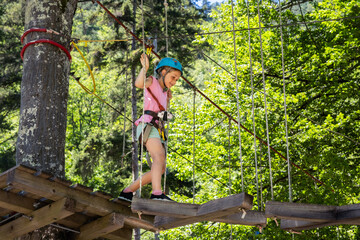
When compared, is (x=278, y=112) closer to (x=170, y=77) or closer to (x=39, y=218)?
(x=170, y=77)

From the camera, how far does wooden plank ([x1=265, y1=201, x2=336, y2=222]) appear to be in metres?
3.87

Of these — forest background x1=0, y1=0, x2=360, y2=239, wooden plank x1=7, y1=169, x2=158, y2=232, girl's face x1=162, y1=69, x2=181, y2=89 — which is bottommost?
wooden plank x1=7, y1=169, x2=158, y2=232

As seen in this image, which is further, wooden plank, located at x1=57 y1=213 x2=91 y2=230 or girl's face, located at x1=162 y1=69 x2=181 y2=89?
girl's face, located at x1=162 y1=69 x2=181 y2=89

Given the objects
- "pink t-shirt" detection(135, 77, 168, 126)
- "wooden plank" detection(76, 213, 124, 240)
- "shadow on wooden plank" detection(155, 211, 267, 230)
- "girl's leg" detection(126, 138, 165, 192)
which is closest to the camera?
"shadow on wooden plank" detection(155, 211, 267, 230)

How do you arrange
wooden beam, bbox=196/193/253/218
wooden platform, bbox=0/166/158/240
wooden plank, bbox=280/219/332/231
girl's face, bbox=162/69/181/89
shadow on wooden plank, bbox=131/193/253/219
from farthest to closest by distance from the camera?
girl's face, bbox=162/69/181/89
wooden plank, bbox=280/219/332/231
wooden platform, bbox=0/166/158/240
shadow on wooden plank, bbox=131/193/253/219
wooden beam, bbox=196/193/253/218

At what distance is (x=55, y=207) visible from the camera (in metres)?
4.18

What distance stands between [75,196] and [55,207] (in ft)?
0.60

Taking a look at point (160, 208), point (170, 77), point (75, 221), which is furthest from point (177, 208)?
point (170, 77)

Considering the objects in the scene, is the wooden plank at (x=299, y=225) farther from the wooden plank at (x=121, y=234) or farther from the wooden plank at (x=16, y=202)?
the wooden plank at (x=16, y=202)

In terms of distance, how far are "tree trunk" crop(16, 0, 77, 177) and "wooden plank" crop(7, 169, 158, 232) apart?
40 centimetres

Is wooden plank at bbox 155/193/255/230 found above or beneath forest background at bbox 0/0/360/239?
beneath

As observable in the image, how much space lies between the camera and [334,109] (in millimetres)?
11703

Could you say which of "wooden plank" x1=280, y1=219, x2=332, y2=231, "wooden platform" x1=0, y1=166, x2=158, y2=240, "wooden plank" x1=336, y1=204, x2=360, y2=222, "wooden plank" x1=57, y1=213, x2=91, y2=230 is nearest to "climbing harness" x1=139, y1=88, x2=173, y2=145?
"wooden platform" x1=0, y1=166, x2=158, y2=240

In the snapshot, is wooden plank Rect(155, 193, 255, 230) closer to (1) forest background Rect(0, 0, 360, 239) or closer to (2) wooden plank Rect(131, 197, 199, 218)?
(2) wooden plank Rect(131, 197, 199, 218)
